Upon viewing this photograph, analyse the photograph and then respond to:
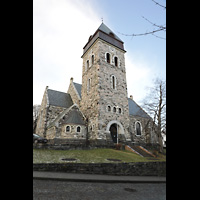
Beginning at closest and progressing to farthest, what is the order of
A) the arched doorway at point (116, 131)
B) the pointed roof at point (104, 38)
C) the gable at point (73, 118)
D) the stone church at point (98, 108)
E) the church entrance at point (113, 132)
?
1. the stone church at point (98, 108)
2. the gable at point (73, 118)
3. the arched doorway at point (116, 131)
4. the church entrance at point (113, 132)
5. the pointed roof at point (104, 38)

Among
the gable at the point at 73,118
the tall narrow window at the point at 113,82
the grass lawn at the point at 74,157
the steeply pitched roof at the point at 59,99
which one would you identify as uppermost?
the tall narrow window at the point at 113,82

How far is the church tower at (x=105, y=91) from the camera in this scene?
63.3 feet

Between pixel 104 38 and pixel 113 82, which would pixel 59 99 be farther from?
pixel 104 38

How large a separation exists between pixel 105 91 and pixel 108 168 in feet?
41.3

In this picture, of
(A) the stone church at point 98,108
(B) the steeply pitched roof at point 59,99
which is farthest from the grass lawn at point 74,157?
(B) the steeply pitched roof at point 59,99

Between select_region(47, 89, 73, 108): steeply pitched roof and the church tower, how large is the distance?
353cm

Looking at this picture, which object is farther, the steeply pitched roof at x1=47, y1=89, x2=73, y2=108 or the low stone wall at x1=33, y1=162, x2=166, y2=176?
the steeply pitched roof at x1=47, y1=89, x2=73, y2=108

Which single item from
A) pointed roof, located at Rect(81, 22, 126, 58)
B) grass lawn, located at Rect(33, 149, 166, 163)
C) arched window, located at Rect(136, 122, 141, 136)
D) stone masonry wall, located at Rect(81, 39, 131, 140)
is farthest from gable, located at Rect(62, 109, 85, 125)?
pointed roof, located at Rect(81, 22, 126, 58)

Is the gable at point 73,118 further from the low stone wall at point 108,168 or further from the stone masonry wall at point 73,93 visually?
the low stone wall at point 108,168

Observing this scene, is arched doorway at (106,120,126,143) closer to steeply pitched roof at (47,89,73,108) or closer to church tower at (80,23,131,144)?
church tower at (80,23,131,144)

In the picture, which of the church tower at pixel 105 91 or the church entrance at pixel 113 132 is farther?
the church entrance at pixel 113 132

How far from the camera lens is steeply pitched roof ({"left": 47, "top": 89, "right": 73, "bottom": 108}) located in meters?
24.3
